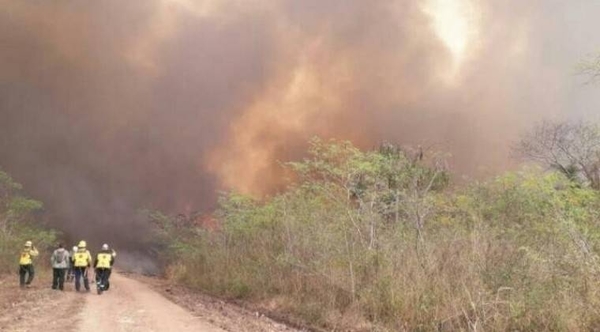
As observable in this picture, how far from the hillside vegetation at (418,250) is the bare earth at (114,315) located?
234 centimetres

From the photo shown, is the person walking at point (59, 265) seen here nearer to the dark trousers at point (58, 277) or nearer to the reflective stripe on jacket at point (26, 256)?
the dark trousers at point (58, 277)

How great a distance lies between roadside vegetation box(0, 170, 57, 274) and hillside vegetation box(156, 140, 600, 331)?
62.5 ft

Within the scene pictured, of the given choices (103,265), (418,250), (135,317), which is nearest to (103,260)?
(103,265)

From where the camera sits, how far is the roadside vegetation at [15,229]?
38500mm

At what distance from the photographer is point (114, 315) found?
1723cm

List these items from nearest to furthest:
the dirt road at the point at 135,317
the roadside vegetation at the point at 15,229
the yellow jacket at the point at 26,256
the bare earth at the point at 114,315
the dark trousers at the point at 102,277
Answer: the bare earth at the point at 114,315
the dirt road at the point at 135,317
the dark trousers at the point at 102,277
the yellow jacket at the point at 26,256
the roadside vegetation at the point at 15,229

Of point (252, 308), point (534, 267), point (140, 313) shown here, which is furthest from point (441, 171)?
point (140, 313)

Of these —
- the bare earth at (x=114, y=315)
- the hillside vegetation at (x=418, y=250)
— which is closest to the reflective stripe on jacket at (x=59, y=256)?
the bare earth at (x=114, y=315)

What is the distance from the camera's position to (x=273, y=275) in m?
23.6

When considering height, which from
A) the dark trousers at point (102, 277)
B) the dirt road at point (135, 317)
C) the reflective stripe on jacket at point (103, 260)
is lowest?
the dirt road at point (135, 317)

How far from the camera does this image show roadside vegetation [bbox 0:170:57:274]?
38.5m

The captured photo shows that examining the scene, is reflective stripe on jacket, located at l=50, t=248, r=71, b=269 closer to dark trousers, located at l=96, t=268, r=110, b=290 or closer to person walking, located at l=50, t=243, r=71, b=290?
person walking, located at l=50, t=243, r=71, b=290

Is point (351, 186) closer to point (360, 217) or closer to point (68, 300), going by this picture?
point (360, 217)

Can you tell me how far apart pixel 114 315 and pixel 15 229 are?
33.6 meters
